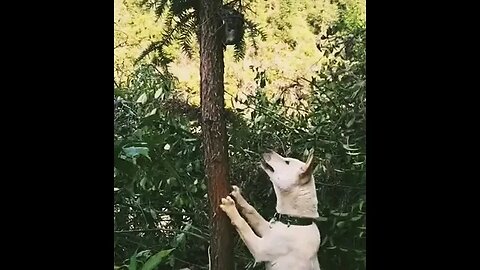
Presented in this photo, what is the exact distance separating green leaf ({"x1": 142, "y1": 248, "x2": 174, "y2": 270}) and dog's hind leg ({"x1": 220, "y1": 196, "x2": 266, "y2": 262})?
0.55 ft

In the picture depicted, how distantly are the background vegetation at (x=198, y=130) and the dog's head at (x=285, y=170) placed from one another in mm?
19

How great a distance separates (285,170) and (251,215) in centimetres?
14

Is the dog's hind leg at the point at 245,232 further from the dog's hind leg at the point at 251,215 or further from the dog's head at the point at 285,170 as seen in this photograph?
the dog's head at the point at 285,170

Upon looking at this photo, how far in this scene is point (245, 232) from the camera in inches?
65.9

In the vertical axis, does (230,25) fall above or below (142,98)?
above

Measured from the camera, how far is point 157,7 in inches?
66.4

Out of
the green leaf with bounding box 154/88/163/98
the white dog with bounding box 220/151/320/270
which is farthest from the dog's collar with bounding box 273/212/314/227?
the green leaf with bounding box 154/88/163/98

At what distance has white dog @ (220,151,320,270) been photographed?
168cm

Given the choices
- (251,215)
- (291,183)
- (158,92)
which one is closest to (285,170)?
(291,183)

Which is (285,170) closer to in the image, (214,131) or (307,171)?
(307,171)

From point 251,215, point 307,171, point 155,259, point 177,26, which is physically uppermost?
point 177,26
